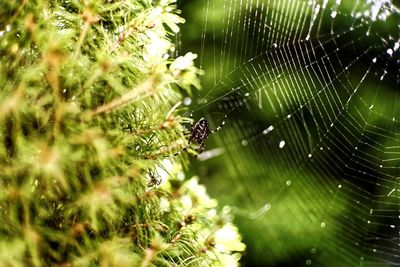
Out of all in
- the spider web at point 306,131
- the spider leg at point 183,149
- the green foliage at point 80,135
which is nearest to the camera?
the green foliage at point 80,135

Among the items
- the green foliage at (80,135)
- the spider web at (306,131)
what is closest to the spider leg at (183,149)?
the green foliage at (80,135)

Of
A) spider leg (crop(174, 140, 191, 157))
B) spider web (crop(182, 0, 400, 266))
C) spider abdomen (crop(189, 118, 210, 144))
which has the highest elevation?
spider abdomen (crop(189, 118, 210, 144))

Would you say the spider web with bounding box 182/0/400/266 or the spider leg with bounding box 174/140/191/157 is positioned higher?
the spider leg with bounding box 174/140/191/157

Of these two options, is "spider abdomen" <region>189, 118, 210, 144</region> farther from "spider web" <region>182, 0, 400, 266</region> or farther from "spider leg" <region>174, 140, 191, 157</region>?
"spider web" <region>182, 0, 400, 266</region>

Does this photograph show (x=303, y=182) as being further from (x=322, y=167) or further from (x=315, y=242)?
(x=315, y=242)

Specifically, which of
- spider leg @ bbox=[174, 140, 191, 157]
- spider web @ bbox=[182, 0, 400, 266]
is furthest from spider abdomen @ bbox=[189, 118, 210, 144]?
spider web @ bbox=[182, 0, 400, 266]

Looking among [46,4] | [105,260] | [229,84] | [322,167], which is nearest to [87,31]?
[46,4]

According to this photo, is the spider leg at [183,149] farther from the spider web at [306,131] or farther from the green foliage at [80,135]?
the spider web at [306,131]
